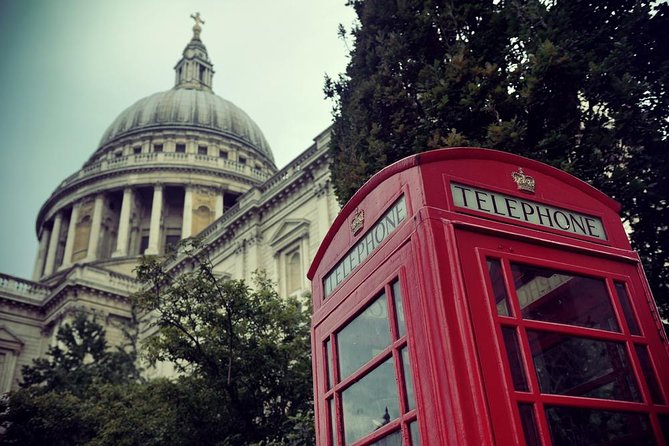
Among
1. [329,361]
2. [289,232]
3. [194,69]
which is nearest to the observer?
[329,361]

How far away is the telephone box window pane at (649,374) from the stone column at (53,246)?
43.2 m

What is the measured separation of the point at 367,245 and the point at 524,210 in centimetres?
99

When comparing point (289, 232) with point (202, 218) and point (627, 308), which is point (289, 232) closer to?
point (202, 218)

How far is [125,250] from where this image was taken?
38438mm

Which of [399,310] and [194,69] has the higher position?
[194,69]

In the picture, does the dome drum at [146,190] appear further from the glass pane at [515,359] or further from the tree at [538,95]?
the glass pane at [515,359]

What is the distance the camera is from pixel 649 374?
3.42m

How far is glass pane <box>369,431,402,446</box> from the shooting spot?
3214 mm

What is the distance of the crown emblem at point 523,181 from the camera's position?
3.86 metres

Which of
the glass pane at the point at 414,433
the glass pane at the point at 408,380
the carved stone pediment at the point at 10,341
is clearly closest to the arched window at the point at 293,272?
the carved stone pediment at the point at 10,341

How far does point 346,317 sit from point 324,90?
287 inches

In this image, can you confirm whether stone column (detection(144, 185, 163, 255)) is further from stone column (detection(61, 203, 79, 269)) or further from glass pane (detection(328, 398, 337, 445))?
glass pane (detection(328, 398, 337, 445))

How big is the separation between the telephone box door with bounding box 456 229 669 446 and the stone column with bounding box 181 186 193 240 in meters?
34.4

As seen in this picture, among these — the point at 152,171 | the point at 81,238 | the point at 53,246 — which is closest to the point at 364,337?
the point at 152,171
